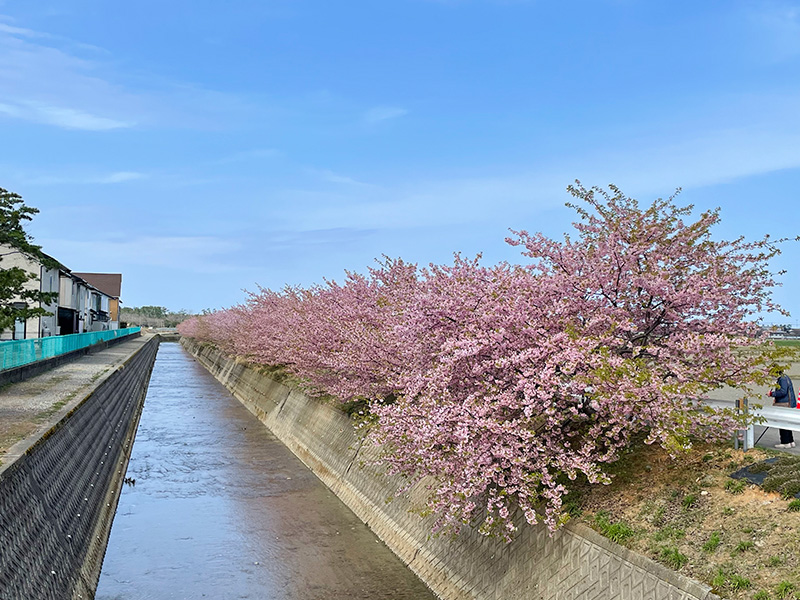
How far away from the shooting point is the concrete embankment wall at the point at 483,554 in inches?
338

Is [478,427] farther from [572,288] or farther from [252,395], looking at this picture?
[252,395]

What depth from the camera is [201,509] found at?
1894 cm

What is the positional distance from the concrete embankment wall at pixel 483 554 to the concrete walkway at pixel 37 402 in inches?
285

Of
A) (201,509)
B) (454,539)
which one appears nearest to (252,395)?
(201,509)

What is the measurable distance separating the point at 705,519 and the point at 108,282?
132m

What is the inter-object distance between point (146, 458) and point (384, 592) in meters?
15.9

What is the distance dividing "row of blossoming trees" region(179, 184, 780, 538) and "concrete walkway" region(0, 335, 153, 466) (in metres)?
6.39

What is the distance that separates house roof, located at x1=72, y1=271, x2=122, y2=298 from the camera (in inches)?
4931

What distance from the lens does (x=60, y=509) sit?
487 inches

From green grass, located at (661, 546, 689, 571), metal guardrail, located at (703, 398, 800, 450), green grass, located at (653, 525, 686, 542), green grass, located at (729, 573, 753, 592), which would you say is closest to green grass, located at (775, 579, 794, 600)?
green grass, located at (729, 573, 753, 592)

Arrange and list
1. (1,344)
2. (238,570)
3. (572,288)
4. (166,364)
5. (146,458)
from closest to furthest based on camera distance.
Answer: (572,288), (238,570), (1,344), (146,458), (166,364)

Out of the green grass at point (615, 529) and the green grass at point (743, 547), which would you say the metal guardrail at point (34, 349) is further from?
the green grass at point (743, 547)

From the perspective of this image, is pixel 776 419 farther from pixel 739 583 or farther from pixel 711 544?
pixel 739 583

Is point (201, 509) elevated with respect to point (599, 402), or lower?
lower
